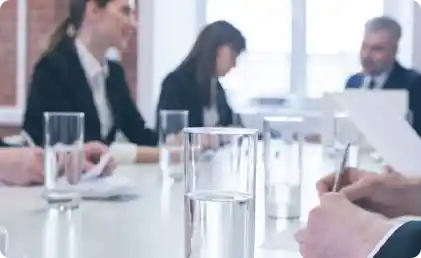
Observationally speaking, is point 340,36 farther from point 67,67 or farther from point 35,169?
point 35,169

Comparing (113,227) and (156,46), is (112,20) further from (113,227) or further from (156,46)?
(156,46)

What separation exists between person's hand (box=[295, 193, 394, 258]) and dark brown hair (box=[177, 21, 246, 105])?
2386 mm

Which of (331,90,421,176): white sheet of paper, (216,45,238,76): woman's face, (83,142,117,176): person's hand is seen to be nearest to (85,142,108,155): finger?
(83,142,117,176): person's hand

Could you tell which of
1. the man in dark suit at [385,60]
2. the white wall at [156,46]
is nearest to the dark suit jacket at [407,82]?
the man in dark suit at [385,60]

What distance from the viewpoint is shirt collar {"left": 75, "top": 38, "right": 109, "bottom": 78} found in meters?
2.46

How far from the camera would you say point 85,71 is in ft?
8.13

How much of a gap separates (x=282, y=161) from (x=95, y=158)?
17.7 inches

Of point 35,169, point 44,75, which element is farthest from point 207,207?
point 44,75

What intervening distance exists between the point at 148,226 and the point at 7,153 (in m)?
0.60

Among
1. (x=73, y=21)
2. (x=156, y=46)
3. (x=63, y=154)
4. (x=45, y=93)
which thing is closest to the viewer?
(x=63, y=154)

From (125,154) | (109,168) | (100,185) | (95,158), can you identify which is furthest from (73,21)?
(100,185)

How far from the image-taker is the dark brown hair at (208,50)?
3.23 m

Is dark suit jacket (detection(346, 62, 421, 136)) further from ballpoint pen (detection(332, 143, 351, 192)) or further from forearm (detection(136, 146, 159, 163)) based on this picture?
ballpoint pen (detection(332, 143, 351, 192))

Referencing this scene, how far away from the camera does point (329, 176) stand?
3.61 feet
